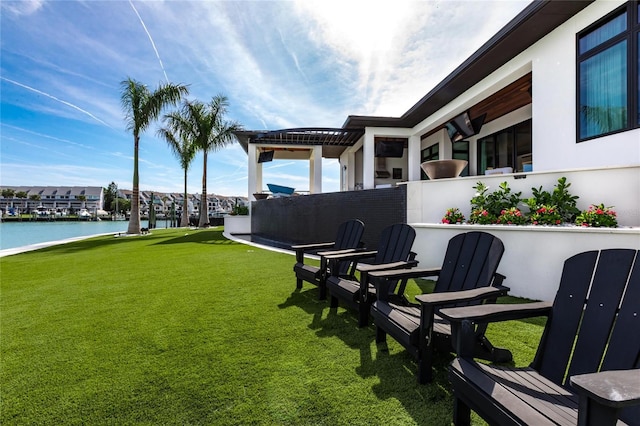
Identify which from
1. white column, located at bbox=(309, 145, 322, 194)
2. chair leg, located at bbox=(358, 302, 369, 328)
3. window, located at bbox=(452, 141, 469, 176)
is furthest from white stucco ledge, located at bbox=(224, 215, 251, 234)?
chair leg, located at bbox=(358, 302, 369, 328)

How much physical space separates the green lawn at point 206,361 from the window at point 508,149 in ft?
22.5

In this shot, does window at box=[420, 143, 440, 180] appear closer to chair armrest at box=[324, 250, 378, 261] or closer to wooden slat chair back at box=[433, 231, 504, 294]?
chair armrest at box=[324, 250, 378, 261]

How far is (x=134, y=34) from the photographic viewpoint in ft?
28.2

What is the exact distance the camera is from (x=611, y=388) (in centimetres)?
88

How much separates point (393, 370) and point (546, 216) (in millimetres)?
3143

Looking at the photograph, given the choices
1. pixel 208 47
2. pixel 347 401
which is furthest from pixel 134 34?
pixel 347 401

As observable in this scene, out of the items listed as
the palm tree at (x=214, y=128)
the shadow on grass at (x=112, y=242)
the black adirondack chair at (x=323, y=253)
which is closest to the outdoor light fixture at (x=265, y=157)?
the shadow on grass at (x=112, y=242)

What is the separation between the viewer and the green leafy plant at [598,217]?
345 centimetres

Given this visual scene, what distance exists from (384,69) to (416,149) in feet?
11.9

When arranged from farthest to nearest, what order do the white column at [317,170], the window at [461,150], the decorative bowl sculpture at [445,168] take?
the white column at [317,170]
the window at [461,150]
the decorative bowl sculpture at [445,168]

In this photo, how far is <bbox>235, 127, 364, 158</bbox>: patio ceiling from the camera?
1233 cm

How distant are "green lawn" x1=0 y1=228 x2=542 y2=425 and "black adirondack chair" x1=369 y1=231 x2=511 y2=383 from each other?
0.24 m

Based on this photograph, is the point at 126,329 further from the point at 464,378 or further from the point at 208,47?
the point at 208,47

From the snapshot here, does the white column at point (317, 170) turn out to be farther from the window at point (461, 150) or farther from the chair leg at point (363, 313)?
the chair leg at point (363, 313)
